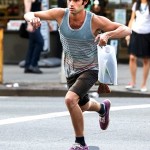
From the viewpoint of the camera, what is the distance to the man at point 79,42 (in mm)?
7320

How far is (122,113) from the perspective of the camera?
10508 mm

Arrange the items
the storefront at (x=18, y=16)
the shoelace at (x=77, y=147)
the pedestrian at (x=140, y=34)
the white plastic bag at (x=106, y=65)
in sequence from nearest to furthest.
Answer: the shoelace at (x=77, y=147), the white plastic bag at (x=106, y=65), the pedestrian at (x=140, y=34), the storefront at (x=18, y=16)

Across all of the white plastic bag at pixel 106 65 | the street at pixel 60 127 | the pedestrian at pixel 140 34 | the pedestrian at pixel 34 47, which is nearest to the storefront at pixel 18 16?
the pedestrian at pixel 34 47

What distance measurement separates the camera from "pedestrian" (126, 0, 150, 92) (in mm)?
12547

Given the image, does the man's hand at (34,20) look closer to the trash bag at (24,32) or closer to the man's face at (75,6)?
the man's face at (75,6)

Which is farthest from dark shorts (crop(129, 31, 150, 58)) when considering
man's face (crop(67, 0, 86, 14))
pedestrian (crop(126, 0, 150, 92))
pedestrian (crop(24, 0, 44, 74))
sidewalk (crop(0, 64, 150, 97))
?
man's face (crop(67, 0, 86, 14))

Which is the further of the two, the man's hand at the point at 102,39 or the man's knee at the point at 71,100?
the man's knee at the point at 71,100

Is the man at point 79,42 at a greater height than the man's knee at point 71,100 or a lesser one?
greater

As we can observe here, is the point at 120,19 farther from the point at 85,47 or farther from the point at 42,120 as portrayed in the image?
the point at 85,47

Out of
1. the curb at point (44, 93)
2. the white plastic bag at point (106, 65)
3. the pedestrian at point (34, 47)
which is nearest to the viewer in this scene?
the white plastic bag at point (106, 65)

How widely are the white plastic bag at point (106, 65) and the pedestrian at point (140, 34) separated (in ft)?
15.5

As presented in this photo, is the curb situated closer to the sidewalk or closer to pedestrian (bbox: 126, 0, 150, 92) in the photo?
the sidewalk

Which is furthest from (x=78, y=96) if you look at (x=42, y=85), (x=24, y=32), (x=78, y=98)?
(x=24, y=32)

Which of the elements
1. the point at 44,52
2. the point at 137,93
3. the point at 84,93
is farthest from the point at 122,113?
the point at 44,52
